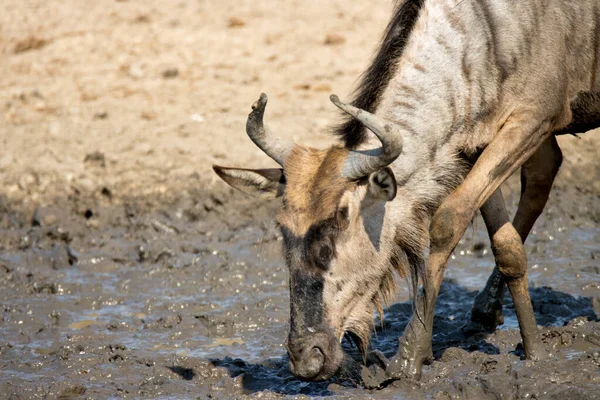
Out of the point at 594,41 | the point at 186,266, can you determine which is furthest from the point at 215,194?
the point at 594,41

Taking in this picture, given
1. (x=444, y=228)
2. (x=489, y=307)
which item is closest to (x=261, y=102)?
(x=444, y=228)

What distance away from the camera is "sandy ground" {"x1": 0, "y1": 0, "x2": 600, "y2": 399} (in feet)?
20.5

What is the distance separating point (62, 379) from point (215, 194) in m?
3.21

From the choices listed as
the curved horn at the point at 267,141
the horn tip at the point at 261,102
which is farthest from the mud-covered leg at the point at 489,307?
the horn tip at the point at 261,102

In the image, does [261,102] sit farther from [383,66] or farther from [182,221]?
[182,221]

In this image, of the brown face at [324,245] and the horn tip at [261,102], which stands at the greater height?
the horn tip at [261,102]

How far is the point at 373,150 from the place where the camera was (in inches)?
212

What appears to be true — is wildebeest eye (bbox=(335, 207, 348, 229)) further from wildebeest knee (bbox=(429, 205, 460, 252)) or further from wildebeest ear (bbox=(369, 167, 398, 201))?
wildebeest knee (bbox=(429, 205, 460, 252))

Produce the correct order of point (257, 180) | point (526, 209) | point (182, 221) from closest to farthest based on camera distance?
point (257, 180) → point (526, 209) → point (182, 221)

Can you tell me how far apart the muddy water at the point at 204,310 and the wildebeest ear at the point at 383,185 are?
1.04 metres

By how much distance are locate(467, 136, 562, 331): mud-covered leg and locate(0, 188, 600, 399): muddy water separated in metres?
0.19

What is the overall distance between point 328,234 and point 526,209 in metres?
2.04

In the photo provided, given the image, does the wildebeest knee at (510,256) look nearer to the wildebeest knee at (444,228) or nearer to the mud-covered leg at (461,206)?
the mud-covered leg at (461,206)

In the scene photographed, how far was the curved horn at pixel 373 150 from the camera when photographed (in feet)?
16.9
